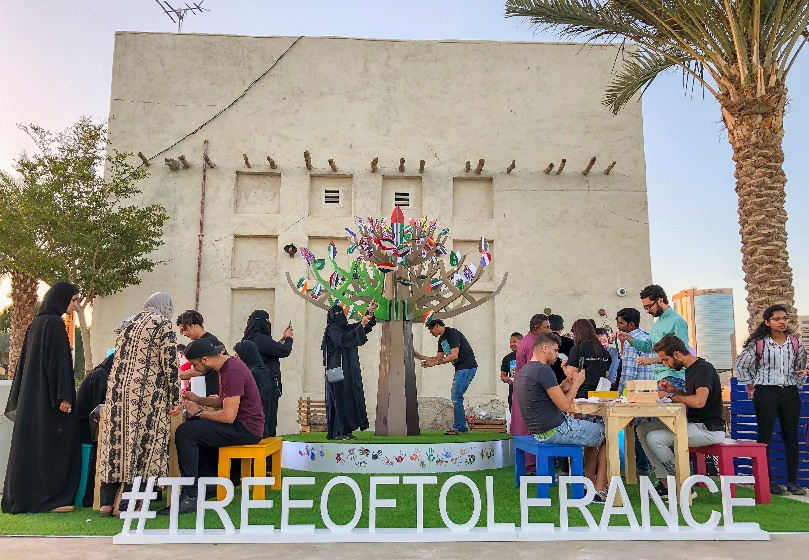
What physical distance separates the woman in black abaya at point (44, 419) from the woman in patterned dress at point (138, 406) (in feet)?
1.49

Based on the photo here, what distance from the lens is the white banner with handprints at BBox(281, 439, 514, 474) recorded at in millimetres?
8344

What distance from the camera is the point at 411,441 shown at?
857cm

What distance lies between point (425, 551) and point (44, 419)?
357cm

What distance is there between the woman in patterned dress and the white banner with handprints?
2.96 m

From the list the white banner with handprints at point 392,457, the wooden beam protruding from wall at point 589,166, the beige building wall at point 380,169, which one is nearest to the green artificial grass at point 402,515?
the white banner with handprints at point 392,457

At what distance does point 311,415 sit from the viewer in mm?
14141

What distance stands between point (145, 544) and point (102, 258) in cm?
1135

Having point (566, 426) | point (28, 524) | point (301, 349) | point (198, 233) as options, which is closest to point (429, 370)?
point (301, 349)

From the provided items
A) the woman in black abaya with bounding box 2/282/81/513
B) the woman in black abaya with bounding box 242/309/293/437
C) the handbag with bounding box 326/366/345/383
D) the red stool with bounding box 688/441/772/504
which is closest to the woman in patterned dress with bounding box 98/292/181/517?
the woman in black abaya with bounding box 2/282/81/513

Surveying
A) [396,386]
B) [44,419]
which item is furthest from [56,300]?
[396,386]

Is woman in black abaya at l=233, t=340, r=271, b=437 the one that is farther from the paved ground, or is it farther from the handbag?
the paved ground

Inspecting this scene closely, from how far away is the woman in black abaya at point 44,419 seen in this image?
5.89 metres

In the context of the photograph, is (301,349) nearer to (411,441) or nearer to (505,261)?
(505,261)

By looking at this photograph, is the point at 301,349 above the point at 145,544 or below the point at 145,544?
above
